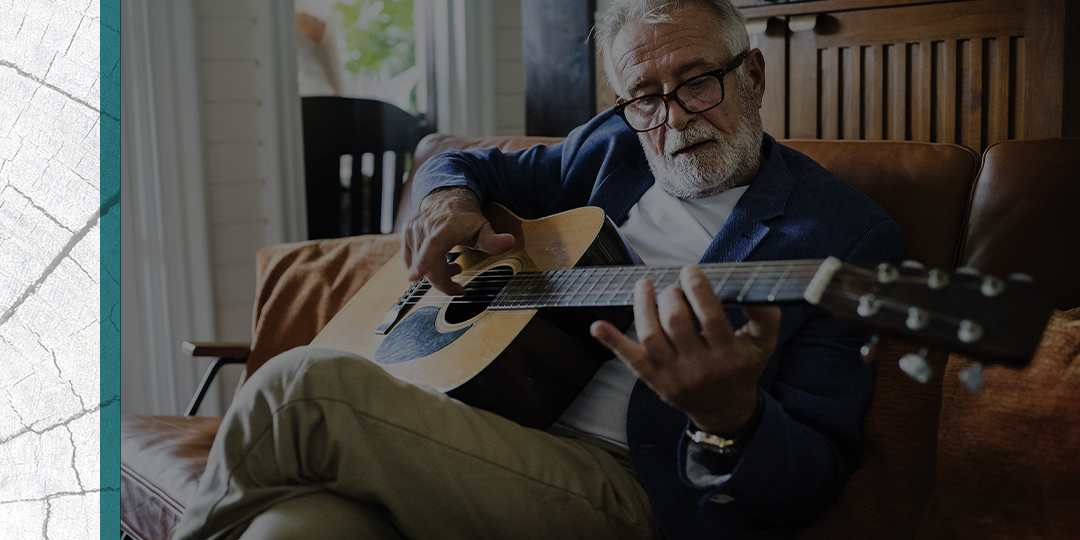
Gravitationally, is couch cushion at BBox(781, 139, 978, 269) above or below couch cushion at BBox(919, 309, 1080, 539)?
above

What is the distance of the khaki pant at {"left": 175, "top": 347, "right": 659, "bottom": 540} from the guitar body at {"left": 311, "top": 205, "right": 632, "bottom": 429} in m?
0.08

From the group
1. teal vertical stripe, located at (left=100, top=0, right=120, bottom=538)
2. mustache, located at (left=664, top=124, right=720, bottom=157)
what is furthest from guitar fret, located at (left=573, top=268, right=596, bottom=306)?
teal vertical stripe, located at (left=100, top=0, right=120, bottom=538)

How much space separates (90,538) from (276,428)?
21cm

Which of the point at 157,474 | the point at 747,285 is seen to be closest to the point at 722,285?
the point at 747,285

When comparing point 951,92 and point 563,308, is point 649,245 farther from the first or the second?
point 951,92

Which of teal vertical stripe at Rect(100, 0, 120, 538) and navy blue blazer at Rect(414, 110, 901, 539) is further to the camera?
navy blue blazer at Rect(414, 110, 901, 539)

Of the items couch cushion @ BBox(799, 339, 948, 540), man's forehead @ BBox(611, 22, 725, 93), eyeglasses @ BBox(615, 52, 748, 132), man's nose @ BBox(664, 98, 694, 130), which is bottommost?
couch cushion @ BBox(799, 339, 948, 540)

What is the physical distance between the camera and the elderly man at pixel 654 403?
2.77ft

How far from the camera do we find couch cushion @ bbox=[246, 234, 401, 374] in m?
1.71

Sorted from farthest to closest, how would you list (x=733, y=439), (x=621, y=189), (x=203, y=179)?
(x=203, y=179)
(x=621, y=189)
(x=733, y=439)

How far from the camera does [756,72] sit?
1.38 m

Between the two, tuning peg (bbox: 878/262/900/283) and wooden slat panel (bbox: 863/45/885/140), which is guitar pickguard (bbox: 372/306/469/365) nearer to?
tuning peg (bbox: 878/262/900/283)

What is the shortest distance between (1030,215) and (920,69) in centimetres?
65

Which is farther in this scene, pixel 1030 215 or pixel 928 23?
pixel 928 23
